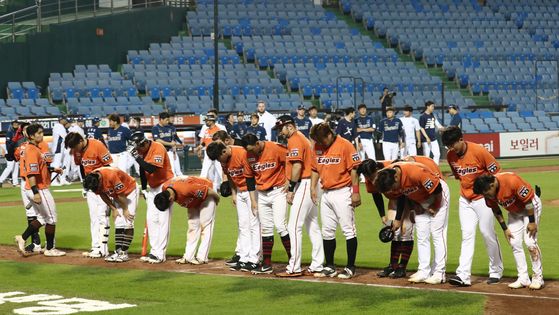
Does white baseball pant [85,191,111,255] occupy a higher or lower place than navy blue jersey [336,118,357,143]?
lower

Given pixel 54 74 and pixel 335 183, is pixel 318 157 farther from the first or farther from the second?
pixel 54 74

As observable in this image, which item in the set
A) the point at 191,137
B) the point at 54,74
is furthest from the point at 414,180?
the point at 54,74

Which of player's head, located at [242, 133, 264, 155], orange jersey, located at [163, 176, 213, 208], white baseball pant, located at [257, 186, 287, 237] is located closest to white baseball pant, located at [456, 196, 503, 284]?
white baseball pant, located at [257, 186, 287, 237]

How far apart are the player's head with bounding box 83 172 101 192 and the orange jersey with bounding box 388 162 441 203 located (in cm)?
459

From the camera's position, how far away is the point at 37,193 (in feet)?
54.0

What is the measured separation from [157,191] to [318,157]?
3.25 meters

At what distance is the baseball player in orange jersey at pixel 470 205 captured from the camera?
41.1 ft

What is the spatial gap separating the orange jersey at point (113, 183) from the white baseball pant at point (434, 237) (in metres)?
4.79

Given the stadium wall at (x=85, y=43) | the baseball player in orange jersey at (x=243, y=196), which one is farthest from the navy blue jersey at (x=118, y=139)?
the stadium wall at (x=85, y=43)

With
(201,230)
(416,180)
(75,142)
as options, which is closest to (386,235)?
(416,180)

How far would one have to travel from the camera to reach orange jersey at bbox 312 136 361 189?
13.4 m

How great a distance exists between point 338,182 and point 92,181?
12.2 feet

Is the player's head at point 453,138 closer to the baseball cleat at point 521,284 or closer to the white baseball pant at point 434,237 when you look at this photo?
the white baseball pant at point 434,237

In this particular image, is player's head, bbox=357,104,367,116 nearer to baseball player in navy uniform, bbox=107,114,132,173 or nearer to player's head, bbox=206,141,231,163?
baseball player in navy uniform, bbox=107,114,132,173
